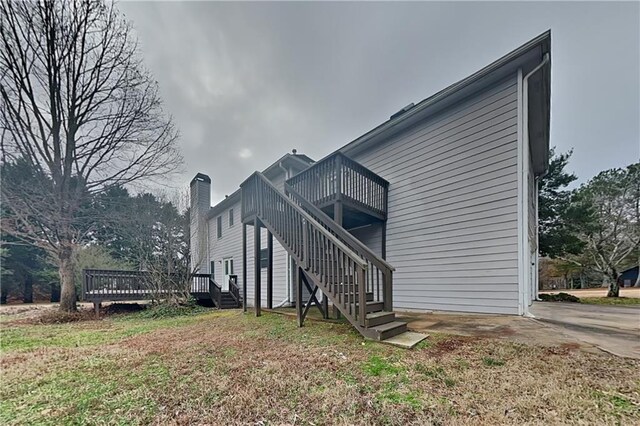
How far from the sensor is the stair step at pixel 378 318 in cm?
407

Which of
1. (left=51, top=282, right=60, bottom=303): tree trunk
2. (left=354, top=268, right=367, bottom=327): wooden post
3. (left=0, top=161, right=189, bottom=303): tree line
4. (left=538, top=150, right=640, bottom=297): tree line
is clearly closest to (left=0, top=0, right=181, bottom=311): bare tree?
(left=0, top=161, right=189, bottom=303): tree line

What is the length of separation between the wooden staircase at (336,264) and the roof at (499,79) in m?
3.37

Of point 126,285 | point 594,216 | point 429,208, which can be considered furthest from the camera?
point 594,216

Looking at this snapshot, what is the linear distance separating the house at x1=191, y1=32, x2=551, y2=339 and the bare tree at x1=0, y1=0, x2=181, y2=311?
6411 mm

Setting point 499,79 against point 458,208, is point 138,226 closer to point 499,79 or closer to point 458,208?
point 458,208

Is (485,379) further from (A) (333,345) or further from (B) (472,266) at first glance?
(B) (472,266)

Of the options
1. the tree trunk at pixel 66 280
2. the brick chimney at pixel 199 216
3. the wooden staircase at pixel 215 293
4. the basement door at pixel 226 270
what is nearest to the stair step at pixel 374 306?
the wooden staircase at pixel 215 293

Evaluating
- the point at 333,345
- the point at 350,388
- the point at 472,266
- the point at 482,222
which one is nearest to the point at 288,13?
the point at 482,222

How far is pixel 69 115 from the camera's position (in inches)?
376

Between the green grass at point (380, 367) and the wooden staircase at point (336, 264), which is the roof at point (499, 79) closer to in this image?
the wooden staircase at point (336, 264)

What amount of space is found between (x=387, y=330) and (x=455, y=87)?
17.5 feet

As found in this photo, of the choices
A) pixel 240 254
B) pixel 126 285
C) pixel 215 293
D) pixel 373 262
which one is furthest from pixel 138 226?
pixel 373 262

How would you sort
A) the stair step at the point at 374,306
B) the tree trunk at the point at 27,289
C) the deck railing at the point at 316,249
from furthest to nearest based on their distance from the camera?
the tree trunk at the point at 27,289 < the stair step at the point at 374,306 < the deck railing at the point at 316,249

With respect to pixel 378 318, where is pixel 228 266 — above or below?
below
